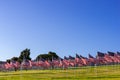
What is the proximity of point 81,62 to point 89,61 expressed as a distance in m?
6.14

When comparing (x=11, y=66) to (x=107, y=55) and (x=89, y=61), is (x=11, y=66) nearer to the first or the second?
(x=89, y=61)

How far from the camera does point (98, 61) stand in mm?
115938

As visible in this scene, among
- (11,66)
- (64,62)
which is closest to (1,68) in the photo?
(11,66)

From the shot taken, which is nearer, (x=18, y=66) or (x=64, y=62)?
(x=64, y=62)

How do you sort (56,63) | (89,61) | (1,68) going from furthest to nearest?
(1,68) → (56,63) → (89,61)

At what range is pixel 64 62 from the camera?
475 ft

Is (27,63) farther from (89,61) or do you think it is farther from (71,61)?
(89,61)

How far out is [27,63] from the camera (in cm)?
17000

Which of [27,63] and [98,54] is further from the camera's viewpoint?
[27,63]

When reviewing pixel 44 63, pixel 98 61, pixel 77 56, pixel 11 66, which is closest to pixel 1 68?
pixel 11 66

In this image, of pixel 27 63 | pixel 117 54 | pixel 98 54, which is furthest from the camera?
pixel 27 63

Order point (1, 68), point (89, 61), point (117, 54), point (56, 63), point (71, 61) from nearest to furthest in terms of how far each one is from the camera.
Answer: point (117, 54) < point (89, 61) < point (71, 61) < point (56, 63) < point (1, 68)

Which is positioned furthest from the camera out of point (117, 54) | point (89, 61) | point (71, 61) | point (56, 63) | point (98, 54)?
point (56, 63)

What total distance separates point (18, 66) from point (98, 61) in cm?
6666
